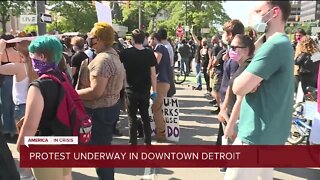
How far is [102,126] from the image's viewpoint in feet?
13.4

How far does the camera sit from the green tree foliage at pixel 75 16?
56.7 m

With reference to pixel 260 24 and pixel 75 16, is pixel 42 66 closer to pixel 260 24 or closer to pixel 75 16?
pixel 260 24

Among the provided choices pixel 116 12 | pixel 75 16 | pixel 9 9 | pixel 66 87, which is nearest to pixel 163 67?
pixel 66 87

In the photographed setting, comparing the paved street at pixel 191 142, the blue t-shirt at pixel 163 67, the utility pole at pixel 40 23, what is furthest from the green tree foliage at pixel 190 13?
the blue t-shirt at pixel 163 67

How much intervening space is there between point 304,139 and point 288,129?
392 centimetres

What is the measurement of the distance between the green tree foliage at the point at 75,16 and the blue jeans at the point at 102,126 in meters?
54.3

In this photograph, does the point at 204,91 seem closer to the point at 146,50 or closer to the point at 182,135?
the point at 182,135

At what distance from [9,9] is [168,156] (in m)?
44.0

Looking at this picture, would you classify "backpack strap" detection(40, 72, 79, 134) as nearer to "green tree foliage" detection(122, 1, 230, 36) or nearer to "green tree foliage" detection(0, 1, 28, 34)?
"green tree foliage" detection(0, 1, 28, 34)

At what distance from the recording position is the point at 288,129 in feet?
9.29

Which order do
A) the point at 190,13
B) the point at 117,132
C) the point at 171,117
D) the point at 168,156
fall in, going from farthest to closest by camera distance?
the point at 190,13
the point at 117,132
the point at 171,117
the point at 168,156

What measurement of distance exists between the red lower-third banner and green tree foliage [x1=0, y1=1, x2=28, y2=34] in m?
42.6

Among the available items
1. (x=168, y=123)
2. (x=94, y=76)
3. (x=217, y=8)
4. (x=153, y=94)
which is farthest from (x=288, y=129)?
(x=217, y=8)

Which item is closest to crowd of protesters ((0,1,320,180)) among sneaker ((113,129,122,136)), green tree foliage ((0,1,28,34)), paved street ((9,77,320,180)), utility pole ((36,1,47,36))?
paved street ((9,77,320,180))
